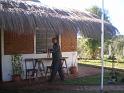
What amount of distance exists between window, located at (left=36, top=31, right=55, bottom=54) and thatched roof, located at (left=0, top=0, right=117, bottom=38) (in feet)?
5.46

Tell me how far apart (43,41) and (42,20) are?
2993mm

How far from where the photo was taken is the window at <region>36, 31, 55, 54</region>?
1627cm

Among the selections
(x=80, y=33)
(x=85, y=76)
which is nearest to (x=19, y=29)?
(x=80, y=33)

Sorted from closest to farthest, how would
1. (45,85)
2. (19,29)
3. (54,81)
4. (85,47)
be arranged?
(19,29), (45,85), (54,81), (85,47)

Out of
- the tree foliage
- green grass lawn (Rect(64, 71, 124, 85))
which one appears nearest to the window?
green grass lawn (Rect(64, 71, 124, 85))

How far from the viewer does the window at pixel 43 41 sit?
1627cm

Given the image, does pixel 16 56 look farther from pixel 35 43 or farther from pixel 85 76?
pixel 85 76

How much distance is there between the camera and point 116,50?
2462 centimetres

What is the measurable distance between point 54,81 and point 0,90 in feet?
9.66

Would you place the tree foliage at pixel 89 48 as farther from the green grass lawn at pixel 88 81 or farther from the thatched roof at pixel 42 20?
the green grass lawn at pixel 88 81

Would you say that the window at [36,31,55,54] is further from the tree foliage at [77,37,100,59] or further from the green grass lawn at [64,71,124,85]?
the tree foliage at [77,37,100,59]

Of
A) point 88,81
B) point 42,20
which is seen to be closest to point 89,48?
point 88,81

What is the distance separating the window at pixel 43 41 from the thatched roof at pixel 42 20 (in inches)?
65.5

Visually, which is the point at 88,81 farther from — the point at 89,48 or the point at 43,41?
the point at 89,48
